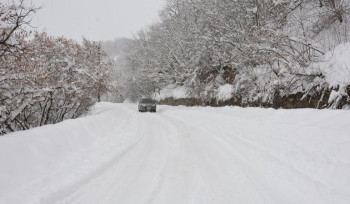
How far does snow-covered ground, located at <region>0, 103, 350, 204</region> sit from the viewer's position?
4055mm

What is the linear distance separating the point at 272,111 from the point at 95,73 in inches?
469

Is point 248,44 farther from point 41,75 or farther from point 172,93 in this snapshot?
point 172,93

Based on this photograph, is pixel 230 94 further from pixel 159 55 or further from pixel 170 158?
pixel 159 55

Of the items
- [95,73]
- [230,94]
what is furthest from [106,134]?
[230,94]

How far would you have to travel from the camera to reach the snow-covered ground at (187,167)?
13.3ft

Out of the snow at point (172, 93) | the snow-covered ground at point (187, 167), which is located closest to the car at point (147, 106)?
the snow at point (172, 93)

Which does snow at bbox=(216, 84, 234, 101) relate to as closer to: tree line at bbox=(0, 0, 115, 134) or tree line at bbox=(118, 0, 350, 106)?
tree line at bbox=(118, 0, 350, 106)

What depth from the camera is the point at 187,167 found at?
18.5ft

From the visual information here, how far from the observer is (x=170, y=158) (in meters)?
6.43

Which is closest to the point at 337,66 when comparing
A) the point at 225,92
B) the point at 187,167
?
the point at 187,167

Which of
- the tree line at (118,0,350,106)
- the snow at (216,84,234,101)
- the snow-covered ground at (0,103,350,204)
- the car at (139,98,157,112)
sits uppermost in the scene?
the tree line at (118,0,350,106)

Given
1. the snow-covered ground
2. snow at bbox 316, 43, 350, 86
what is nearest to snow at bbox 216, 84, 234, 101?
snow at bbox 316, 43, 350, 86

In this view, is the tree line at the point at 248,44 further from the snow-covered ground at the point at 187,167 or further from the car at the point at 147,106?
the car at the point at 147,106

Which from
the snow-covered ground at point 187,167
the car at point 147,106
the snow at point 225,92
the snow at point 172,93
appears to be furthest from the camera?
the snow at point 172,93
